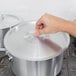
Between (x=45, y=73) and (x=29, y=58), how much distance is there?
10 cm

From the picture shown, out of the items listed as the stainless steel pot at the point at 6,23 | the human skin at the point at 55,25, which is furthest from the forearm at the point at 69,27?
the stainless steel pot at the point at 6,23

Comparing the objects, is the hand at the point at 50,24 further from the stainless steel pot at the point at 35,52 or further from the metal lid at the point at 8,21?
the metal lid at the point at 8,21

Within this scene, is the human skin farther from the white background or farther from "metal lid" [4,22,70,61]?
the white background

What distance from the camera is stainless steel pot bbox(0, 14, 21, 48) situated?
2.54 ft

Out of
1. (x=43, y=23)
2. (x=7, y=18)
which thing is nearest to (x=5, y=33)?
(x=7, y=18)

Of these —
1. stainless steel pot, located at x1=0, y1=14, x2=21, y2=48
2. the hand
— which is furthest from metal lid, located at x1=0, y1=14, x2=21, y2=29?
the hand

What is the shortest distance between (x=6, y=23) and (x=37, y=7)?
21 centimetres

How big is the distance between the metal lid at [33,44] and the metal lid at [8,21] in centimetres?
5

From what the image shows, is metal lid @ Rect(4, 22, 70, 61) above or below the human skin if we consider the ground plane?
below

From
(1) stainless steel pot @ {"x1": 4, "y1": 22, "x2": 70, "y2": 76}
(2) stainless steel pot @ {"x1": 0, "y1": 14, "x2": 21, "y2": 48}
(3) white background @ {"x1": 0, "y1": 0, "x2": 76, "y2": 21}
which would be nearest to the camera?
(1) stainless steel pot @ {"x1": 4, "y1": 22, "x2": 70, "y2": 76}

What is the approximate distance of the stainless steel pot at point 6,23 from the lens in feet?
2.54

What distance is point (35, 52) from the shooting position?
0.64 meters

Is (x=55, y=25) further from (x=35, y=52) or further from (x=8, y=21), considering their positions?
(x=8, y=21)

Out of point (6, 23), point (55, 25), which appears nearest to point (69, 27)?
point (55, 25)
